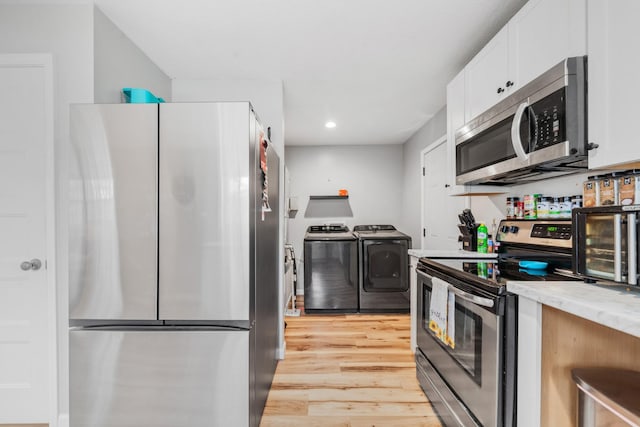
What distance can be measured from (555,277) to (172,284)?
1.79 m

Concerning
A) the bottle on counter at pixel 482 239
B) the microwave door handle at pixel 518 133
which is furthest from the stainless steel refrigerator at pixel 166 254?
the bottle on counter at pixel 482 239

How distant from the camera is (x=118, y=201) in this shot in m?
1.44

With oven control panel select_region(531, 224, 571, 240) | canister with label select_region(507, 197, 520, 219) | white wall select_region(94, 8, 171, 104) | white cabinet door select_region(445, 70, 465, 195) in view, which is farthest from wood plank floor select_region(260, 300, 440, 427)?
white wall select_region(94, 8, 171, 104)

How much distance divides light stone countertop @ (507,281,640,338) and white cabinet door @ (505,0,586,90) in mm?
932

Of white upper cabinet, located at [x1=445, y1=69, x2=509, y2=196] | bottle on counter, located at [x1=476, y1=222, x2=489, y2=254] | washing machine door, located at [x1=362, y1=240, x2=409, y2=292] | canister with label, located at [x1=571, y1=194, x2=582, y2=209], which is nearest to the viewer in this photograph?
canister with label, located at [x1=571, y1=194, x2=582, y2=209]

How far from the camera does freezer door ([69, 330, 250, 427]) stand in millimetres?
1415

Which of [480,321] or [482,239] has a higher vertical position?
[482,239]

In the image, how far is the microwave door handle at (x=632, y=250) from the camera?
0.92 meters

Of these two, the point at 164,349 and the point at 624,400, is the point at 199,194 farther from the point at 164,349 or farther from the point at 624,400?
the point at 624,400

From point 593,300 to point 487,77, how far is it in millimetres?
1423

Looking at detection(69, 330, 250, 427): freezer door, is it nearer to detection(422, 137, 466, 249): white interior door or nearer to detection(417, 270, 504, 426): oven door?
detection(417, 270, 504, 426): oven door

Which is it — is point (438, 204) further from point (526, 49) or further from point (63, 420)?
point (63, 420)

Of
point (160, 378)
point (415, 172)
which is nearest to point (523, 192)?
point (415, 172)

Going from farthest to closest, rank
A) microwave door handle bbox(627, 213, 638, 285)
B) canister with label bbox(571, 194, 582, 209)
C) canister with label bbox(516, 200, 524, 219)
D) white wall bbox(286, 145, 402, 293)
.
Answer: white wall bbox(286, 145, 402, 293), canister with label bbox(516, 200, 524, 219), canister with label bbox(571, 194, 582, 209), microwave door handle bbox(627, 213, 638, 285)
